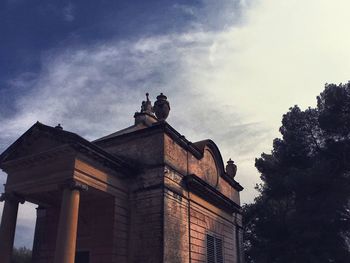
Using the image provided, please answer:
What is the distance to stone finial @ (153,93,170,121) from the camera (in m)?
13.6

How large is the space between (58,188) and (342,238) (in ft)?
65.4

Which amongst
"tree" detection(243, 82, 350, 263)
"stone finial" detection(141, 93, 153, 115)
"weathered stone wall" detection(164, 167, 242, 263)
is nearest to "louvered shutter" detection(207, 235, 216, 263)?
Result: "weathered stone wall" detection(164, 167, 242, 263)

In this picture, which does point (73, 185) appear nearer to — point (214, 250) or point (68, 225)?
point (68, 225)

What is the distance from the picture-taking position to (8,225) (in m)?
11.5

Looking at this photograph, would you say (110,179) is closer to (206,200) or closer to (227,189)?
(206,200)

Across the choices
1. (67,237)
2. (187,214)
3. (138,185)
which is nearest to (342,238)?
(187,214)

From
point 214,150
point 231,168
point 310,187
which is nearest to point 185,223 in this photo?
point 214,150

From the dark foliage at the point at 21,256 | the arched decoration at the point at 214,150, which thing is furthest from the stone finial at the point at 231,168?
the dark foliage at the point at 21,256

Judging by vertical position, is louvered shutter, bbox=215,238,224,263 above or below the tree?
below

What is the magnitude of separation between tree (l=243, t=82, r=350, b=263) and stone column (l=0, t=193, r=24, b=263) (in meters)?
17.7

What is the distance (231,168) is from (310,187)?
23.3 ft

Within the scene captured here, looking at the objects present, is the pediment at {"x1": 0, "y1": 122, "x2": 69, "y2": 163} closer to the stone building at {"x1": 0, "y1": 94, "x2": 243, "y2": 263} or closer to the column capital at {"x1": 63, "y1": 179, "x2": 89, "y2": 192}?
the stone building at {"x1": 0, "y1": 94, "x2": 243, "y2": 263}

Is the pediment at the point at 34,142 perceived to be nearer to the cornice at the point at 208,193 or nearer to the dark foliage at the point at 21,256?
the cornice at the point at 208,193

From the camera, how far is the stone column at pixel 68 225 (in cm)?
962
